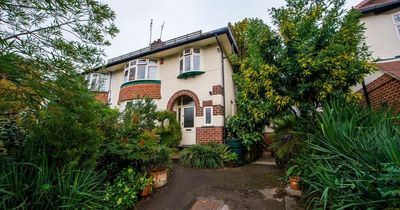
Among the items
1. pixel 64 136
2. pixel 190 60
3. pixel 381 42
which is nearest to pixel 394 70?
pixel 381 42

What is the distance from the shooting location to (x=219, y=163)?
6234 millimetres

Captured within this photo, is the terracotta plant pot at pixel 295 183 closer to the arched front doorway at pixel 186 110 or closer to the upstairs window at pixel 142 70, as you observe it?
the arched front doorway at pixel 186 110

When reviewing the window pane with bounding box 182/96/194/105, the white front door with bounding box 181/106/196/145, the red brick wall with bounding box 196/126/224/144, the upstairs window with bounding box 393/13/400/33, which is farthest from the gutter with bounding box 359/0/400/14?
the white front door with bounding box 181/106/196/145

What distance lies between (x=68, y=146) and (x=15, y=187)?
687 mm

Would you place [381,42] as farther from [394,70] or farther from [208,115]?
[208,115]

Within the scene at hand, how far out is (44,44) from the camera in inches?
78.4

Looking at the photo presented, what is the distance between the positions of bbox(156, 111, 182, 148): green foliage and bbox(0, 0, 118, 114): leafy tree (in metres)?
5.82

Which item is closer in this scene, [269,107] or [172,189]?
[172,189]

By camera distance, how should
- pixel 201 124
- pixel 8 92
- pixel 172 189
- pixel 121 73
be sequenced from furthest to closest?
pixel 121 73
pixel 201 124
pixel 172 189
pixel 8 92

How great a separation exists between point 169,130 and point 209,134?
194cm

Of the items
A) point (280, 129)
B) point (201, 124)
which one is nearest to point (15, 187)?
point (280, 129)

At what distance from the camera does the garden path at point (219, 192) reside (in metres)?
3.33

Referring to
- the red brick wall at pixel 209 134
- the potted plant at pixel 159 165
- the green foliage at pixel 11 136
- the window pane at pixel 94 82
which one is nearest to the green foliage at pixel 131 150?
the potted plant at pixel 159 165

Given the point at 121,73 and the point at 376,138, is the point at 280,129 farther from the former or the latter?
the point at 121,73
